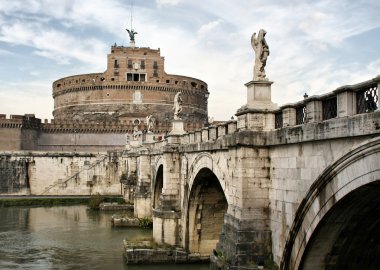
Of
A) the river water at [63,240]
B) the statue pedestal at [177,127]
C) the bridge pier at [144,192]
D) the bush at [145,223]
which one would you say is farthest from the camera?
the bridge pier at [144,192]

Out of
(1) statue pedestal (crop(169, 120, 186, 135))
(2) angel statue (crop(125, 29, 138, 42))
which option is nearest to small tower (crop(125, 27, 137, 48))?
(2) angel statue (crop(125, 29, 138, 42))

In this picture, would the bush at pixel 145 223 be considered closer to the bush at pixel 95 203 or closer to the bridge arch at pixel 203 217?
the bridge arch at pixel 203 217

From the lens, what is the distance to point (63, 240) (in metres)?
24.5

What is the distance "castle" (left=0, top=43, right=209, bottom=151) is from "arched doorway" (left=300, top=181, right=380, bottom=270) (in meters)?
49.6

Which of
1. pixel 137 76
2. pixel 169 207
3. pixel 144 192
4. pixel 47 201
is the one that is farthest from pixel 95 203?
pixel 137 76

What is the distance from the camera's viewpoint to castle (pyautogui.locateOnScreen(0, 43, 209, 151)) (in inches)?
2322

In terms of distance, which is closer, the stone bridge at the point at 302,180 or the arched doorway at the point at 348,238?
the stone bridge at the point at 302,180

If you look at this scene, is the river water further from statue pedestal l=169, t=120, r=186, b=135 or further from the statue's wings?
the statue's wings

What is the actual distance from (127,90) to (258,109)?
56662 millimetres

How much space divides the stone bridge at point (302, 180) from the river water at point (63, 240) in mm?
8105

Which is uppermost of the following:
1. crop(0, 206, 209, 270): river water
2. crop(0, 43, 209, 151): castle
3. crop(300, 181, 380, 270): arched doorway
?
crop(0, 43, 209, 151): castle

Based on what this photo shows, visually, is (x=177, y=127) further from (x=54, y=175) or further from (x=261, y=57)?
(x=54, y=175)

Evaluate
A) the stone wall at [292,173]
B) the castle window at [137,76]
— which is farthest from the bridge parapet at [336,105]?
the castle window at [137,76]

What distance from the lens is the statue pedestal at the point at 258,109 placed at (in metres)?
10.6
